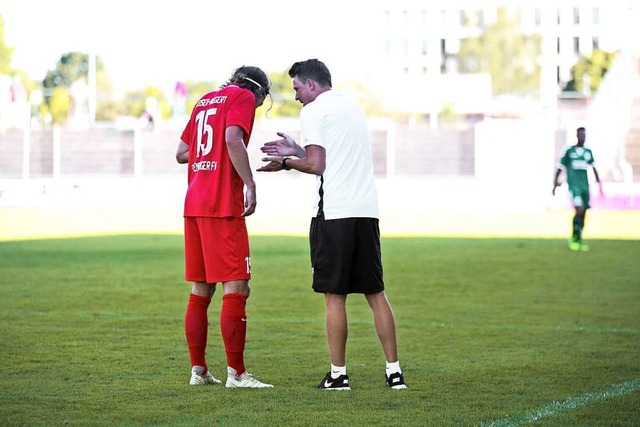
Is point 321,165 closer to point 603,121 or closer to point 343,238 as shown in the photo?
point 343,238

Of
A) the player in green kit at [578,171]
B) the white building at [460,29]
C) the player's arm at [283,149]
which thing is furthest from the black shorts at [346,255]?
the white building at [460,29]

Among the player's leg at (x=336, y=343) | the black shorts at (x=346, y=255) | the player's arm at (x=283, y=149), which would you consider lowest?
the player's leg at (x=336, y=343)

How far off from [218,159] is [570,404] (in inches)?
97.8

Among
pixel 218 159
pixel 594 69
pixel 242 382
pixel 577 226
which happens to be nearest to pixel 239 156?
pixel 218 159

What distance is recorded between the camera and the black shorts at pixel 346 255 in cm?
773

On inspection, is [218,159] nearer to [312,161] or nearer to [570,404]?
[312,161]

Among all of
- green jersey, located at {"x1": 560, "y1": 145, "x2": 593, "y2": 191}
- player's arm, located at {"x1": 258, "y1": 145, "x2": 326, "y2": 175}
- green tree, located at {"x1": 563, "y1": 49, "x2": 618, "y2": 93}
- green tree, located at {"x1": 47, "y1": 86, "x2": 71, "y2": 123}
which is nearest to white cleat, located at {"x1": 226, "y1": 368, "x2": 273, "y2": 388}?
player's arm, located at {"x1": 258, "y1": 145, "x2": 326, "y2": 175}

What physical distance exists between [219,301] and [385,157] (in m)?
30.0

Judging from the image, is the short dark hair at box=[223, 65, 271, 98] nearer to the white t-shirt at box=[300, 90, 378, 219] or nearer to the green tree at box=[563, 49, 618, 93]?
the white t-shirt at box=[300, 90, 378, 219]

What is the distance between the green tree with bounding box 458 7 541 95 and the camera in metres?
110

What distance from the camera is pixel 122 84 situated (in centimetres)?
10838

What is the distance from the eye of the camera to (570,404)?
24.0 feet

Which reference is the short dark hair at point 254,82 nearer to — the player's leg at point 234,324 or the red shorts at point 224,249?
the red shorts at point 224,249

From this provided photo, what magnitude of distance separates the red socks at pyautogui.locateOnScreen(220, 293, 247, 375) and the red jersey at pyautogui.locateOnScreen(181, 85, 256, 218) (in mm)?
518
